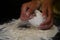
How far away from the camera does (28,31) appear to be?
756mm

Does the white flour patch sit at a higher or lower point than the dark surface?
lower

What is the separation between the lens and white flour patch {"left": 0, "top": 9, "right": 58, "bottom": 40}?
2.31ft

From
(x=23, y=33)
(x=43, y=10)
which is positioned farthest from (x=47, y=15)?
(x=23, y=33)

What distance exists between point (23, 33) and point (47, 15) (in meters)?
0.15

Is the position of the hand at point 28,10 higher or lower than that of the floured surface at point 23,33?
higher

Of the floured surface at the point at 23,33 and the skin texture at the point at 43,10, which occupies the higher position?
the skin texture at the point at 43,10

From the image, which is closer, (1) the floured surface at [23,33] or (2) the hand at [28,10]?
(1) the floured surface at [23,33]

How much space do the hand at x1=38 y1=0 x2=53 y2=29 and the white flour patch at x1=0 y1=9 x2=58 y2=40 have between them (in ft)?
0.08

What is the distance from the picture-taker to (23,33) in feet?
2.43

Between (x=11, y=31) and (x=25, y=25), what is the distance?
0.09 metres

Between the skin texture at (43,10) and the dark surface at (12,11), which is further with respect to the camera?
the dark surface at (12,11)

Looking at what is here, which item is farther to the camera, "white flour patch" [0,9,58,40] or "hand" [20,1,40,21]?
"hand" [20,1,40,21]

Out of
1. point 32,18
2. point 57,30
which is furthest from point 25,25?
point 57,30

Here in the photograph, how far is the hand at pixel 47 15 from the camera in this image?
754 mm
